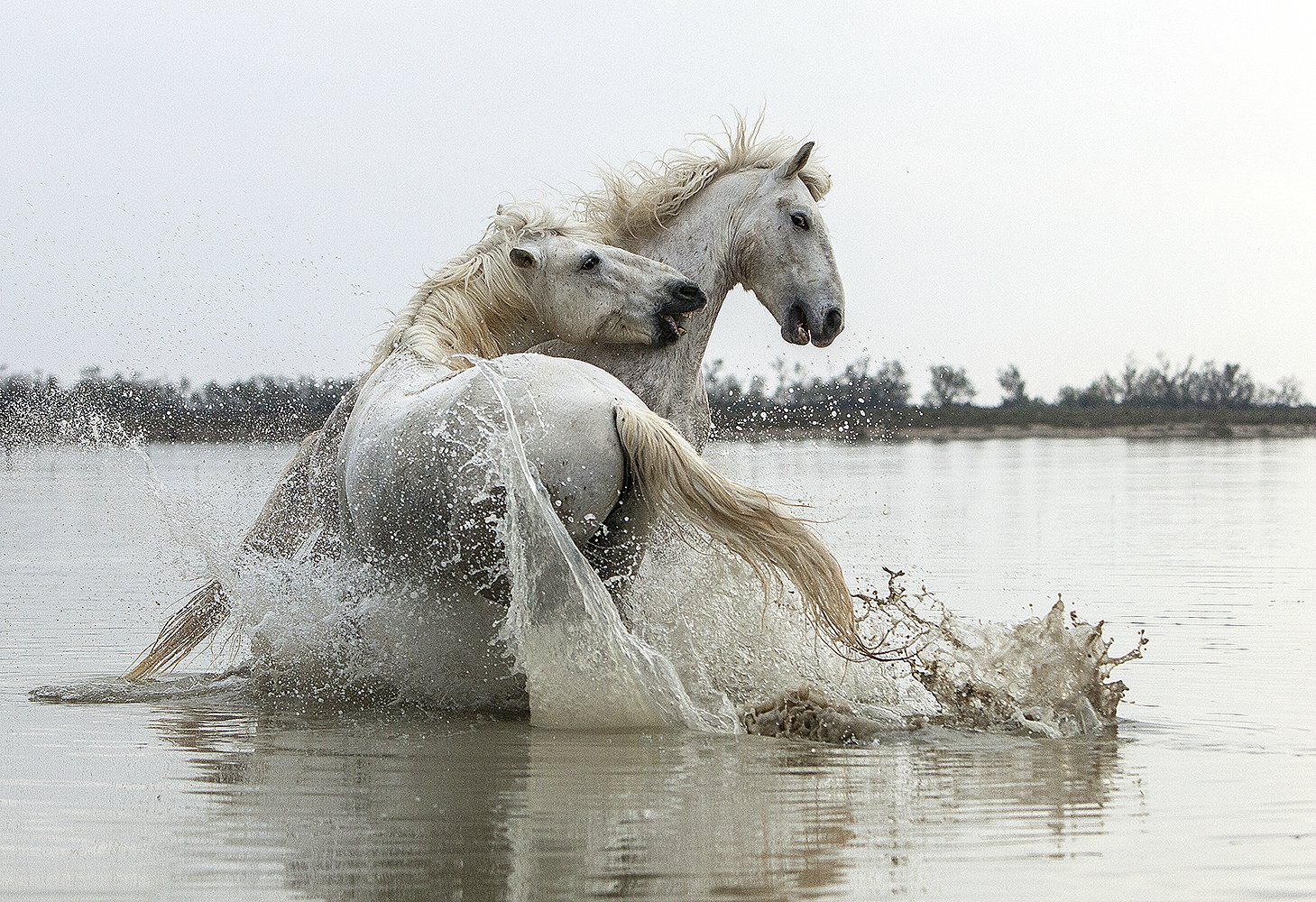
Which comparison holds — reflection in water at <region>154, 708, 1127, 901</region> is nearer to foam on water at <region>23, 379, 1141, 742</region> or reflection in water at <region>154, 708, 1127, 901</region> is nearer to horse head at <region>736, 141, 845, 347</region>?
foam on water at <region>23, 379, 1141, 742</region>

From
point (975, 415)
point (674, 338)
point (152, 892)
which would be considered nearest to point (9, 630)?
point (674, 338)

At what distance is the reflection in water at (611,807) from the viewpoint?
2.87 meters

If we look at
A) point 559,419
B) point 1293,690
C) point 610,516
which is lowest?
point 1293,690

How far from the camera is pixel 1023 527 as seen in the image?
1290 cm

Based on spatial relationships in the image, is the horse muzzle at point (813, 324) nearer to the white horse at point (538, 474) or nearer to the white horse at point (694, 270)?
the white horse at point (694, 270)

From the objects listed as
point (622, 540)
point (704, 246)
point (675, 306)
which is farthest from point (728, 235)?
point (622, 540)

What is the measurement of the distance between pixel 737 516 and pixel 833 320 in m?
2.04

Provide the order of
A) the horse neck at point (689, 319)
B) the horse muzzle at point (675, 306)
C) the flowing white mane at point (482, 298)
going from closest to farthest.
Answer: the flowing white mane at point (482, 298) < the horse muzzle at point (675, 306) < the horse neck at point (689, 319)

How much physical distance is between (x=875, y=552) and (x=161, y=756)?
725cm

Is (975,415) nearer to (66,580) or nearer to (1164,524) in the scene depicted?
(1164,524)

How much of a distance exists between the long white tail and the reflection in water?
1.34ft

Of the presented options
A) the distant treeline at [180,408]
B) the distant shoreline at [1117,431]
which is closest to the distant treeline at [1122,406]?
the distant shoreline at [1117,431]

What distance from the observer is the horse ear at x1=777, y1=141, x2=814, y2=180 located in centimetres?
629

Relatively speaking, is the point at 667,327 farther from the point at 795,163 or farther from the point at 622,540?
the point at 622,540
